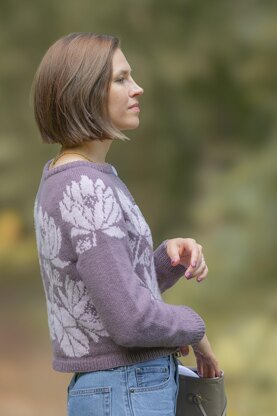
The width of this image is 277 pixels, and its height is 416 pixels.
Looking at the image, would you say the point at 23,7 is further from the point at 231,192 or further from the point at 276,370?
the point at 276,370

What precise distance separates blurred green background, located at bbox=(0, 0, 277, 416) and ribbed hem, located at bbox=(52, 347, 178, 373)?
2.27 meters

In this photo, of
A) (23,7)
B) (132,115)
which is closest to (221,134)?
(23,7)

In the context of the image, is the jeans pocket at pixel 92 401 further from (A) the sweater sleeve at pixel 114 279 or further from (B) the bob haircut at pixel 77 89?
(B) the bob haircut at pixel 77 89

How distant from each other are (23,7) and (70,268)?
105 inches

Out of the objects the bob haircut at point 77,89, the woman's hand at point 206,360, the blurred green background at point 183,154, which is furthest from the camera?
the blurred green background at point 183,154

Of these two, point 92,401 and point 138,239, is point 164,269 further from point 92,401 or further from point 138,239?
point 92,401

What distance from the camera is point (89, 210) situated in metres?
1.61

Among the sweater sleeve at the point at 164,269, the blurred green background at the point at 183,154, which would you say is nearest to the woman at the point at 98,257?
the sweater sleeve at the point at 164,269

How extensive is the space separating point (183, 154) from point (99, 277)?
8.32 feet

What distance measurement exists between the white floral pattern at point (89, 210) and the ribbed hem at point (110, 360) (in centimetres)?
18

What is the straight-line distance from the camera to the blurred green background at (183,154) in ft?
13.1

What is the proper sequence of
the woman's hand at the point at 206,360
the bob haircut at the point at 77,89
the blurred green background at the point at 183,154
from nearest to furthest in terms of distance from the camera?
the bob haircut at the point at 77,89 → the woman's hand at the point at 206,360 → the blurred green background at the point at 183,154

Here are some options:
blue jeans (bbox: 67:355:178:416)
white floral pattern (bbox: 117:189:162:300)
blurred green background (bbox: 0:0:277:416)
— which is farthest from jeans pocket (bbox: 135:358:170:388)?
blurred green background (bbox: 0:0:277:416)

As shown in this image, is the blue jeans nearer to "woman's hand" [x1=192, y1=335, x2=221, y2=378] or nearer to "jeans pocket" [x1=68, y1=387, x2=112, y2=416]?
"jeans pocket" [x1=68, y1=387, x2=112, y2=416]
